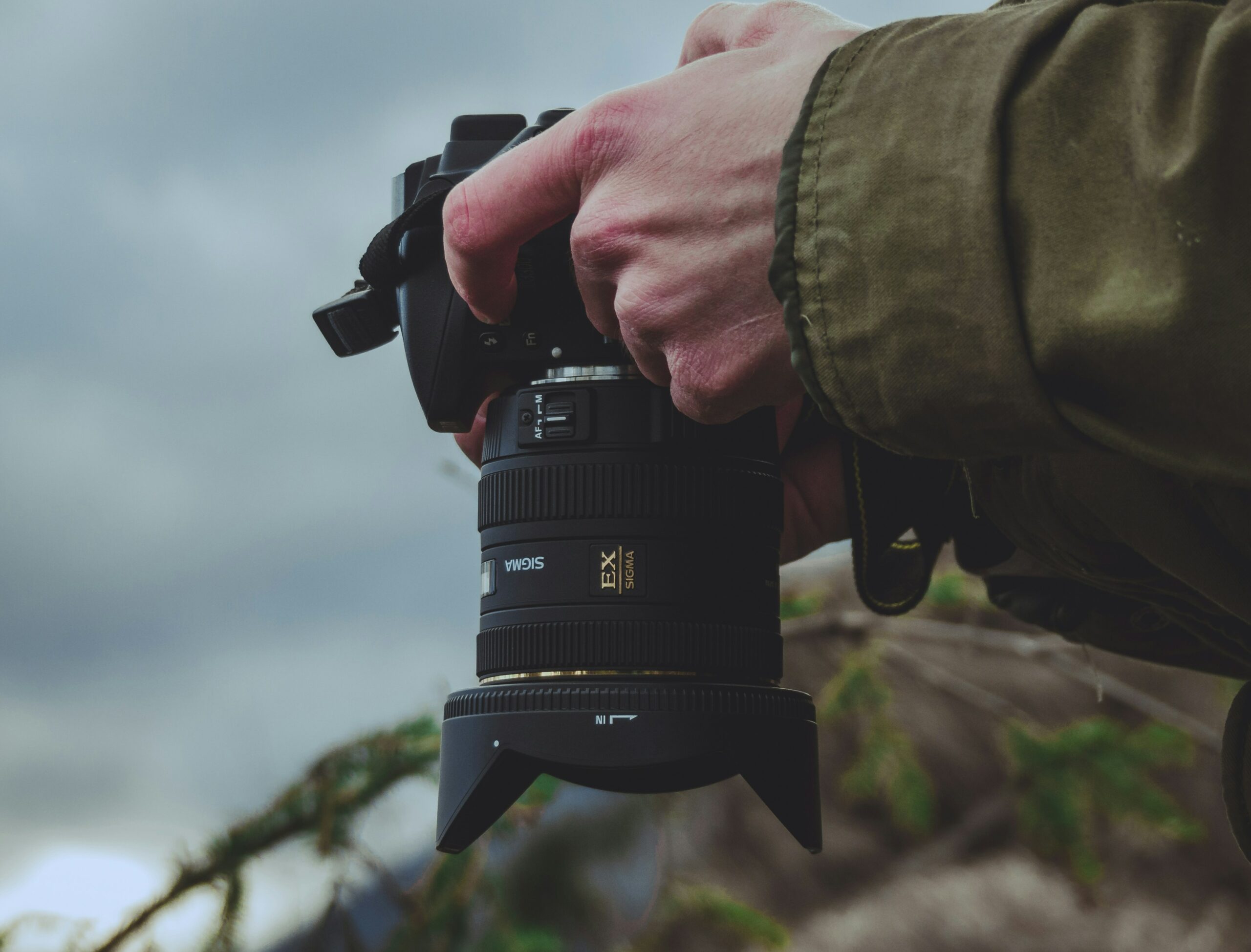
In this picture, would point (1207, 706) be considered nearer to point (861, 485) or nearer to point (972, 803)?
point (972, 803)

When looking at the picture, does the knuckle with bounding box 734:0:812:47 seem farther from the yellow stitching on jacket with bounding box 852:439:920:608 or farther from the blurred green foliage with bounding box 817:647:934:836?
the blurred green foliage with bounding box 817:647:934:836

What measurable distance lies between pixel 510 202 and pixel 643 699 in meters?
0.28

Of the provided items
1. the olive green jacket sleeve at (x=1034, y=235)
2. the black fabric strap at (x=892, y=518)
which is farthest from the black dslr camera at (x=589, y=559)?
the olive green jacket sleeve at (x=1034, y=235)

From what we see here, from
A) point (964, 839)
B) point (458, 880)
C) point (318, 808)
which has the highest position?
point (318, 808)

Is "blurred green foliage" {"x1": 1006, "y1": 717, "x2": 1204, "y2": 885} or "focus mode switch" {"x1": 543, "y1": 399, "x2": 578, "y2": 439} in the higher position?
"focus mode switch" {"x1": 543, "y1": 399, "x2": 578, "y2": 439}

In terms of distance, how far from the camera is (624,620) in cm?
68

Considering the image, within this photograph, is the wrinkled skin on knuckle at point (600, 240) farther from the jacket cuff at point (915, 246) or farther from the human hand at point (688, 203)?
the jacket cuff at point (915, 246)

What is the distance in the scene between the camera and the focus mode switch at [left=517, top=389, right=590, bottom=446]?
709 mm

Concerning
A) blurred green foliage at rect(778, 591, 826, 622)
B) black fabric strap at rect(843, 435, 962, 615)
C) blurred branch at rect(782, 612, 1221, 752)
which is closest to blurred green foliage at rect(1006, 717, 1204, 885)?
blurred branch at rect(782, 612, 1221, 752)

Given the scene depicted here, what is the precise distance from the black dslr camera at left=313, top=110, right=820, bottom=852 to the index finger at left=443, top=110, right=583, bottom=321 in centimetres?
6

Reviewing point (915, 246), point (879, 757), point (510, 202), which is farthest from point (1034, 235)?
point (879, 757)

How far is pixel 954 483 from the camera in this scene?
848mm

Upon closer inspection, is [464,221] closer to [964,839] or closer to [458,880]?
[458,880]

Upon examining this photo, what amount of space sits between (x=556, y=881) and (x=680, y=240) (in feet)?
2.93
